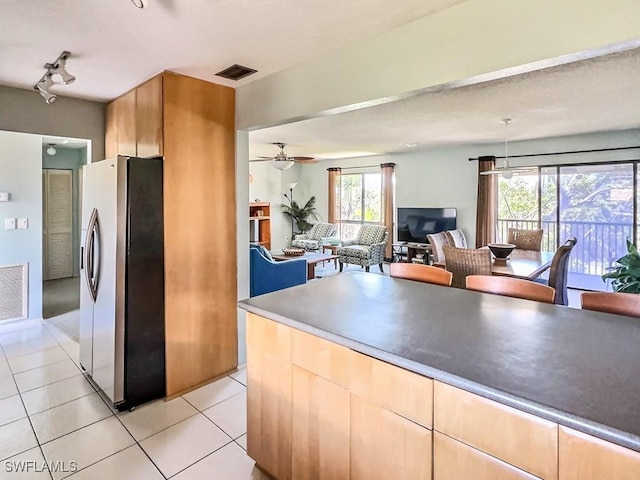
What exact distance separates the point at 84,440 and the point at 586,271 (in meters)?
7.13

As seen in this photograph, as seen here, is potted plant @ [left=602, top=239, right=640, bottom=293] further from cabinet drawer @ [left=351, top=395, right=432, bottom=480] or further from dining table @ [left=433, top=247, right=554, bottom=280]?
cabinet drawer @ [left=351, top=395, right=432, bottom=480]

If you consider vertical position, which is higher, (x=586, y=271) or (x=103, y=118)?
(x=103, y=118)

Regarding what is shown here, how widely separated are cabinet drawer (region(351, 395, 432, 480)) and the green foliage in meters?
8.32

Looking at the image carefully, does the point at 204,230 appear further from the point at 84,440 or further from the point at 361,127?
the point at 361,127

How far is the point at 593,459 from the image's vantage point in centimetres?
91

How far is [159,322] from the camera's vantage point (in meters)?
2.69

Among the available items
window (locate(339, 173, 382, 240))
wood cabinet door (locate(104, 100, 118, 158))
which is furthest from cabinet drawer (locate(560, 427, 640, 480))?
window (locate(339, 173, 382, 240))

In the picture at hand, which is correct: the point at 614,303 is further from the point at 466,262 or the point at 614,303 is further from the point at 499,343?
the point at 466,262

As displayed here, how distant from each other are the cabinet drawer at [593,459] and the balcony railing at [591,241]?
615 centimetres

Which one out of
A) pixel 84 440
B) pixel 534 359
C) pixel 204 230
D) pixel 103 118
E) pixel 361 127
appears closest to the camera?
pixel 534 359

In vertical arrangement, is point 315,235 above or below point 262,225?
below

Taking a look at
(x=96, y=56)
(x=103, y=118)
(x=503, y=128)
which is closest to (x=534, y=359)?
(x=96, y=56)

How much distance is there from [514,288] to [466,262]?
137 centimetres

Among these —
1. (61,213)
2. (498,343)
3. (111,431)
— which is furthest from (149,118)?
(61,213)
